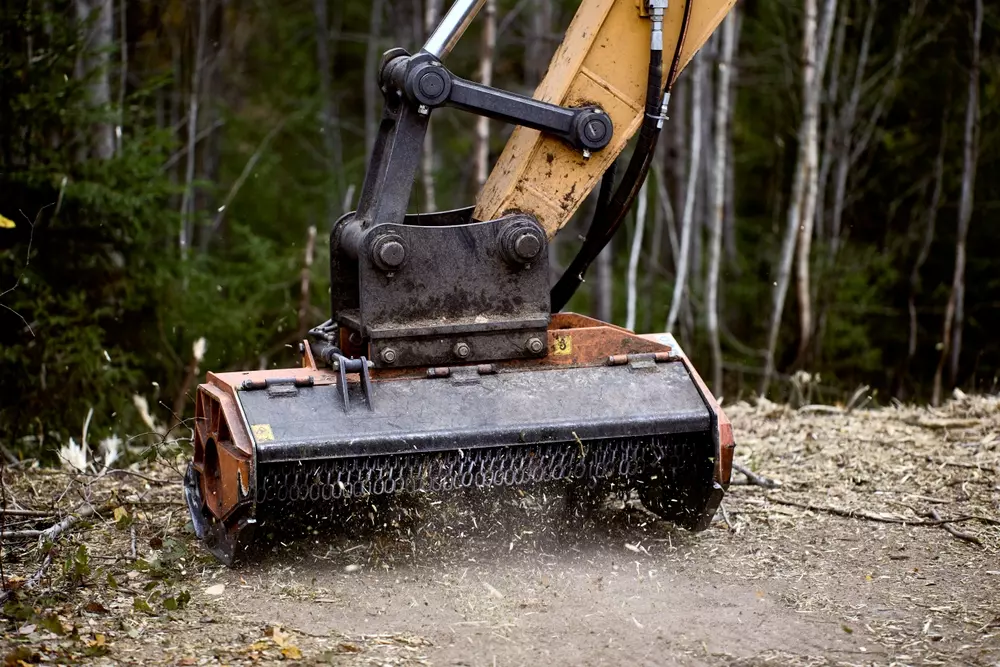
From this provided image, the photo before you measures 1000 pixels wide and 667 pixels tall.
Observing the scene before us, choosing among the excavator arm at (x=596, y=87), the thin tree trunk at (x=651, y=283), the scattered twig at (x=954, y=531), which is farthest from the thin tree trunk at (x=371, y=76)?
the scattered twig at (x=954, y=531)

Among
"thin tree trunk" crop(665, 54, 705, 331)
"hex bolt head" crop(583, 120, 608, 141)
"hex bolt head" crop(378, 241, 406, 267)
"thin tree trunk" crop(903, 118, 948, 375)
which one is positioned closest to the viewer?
"hex bolt head" crop(378, 241, 406, 267)

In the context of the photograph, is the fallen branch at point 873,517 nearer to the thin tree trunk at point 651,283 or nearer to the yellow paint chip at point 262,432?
the yellow paint chip at point 262,432

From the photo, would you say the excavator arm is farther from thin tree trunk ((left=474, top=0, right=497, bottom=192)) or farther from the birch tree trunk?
thin tree trunk ((left=474, top=0, right=497, bottom=192))

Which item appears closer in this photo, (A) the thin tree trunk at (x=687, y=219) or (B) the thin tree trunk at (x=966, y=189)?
(A) the thin tree trunk at (x=687, y=219)

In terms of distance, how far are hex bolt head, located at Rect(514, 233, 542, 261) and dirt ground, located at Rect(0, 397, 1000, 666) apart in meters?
1.08

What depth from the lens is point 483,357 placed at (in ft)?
16.9

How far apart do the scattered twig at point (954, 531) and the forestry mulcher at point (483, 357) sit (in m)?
1.15

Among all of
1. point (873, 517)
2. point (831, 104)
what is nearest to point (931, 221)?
point (831, 104)

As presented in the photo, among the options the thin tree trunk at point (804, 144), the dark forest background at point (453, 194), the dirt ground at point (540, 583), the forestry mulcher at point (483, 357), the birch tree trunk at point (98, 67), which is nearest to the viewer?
the dirt ground at point (540, 583)

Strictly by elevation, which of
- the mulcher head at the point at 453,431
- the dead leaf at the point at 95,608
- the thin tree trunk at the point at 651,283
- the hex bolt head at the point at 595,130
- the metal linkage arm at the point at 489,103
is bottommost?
the thin tree trunk at the point at 651,283

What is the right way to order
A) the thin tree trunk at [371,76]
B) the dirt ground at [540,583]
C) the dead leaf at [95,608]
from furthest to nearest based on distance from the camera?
1. the thin tree trunk at [371,76]
2. the dead leaf at [95,608]
3. the dirt ground at [540,583]

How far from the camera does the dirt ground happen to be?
13.4ft

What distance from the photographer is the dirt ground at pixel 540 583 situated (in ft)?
13.4

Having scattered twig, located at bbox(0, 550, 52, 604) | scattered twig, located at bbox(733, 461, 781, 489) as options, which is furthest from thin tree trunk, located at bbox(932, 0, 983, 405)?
scattered twig, located at bbox(0, 550, 52, 604)
